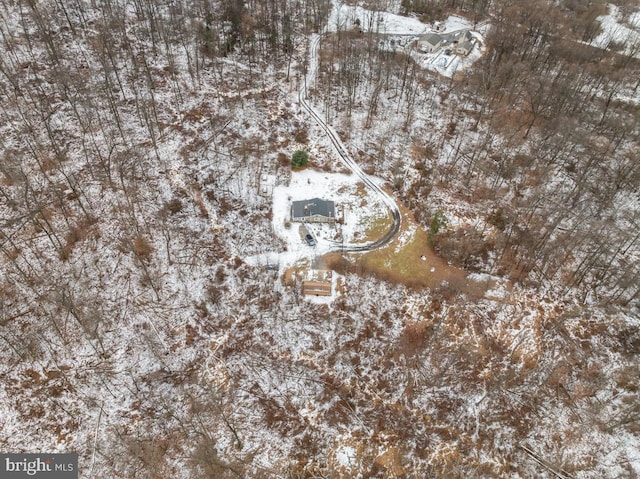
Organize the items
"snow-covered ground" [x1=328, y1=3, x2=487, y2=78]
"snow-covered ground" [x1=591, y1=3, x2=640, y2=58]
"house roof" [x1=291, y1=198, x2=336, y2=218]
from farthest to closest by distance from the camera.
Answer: "snow-covered ground" [x1=591, y1=3, x2=640, y2=58] → "snow-covered ground" [x1=328, y1=3, x2=487, y2=78] → "house roof" [x1=291, y1=198, x2=336, y2=218]

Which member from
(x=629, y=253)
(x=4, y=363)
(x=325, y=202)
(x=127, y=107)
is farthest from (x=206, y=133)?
(x=629, y=253)

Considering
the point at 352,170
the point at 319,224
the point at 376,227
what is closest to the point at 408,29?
the point at 352,170

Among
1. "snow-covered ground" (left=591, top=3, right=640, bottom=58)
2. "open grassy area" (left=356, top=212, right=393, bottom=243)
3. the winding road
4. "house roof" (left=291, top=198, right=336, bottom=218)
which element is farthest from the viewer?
"snow-covered ground" (left=591, top=3, right=640, bottom=58)

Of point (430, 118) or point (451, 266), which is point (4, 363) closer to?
point (451, 266)

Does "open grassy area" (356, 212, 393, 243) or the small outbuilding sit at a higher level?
the small outbuilding

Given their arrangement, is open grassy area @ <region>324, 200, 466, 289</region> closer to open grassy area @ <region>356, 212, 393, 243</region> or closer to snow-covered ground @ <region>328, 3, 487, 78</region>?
open grassy area @ <region>356, 212, 393, 243</region>

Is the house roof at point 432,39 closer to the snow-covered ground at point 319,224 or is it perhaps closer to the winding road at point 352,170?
the winding road at point 352,170

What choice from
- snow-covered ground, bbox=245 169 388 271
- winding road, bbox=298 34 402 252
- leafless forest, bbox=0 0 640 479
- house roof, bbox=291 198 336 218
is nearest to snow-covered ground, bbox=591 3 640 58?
leafless forest, bbox=0 0 640 479
